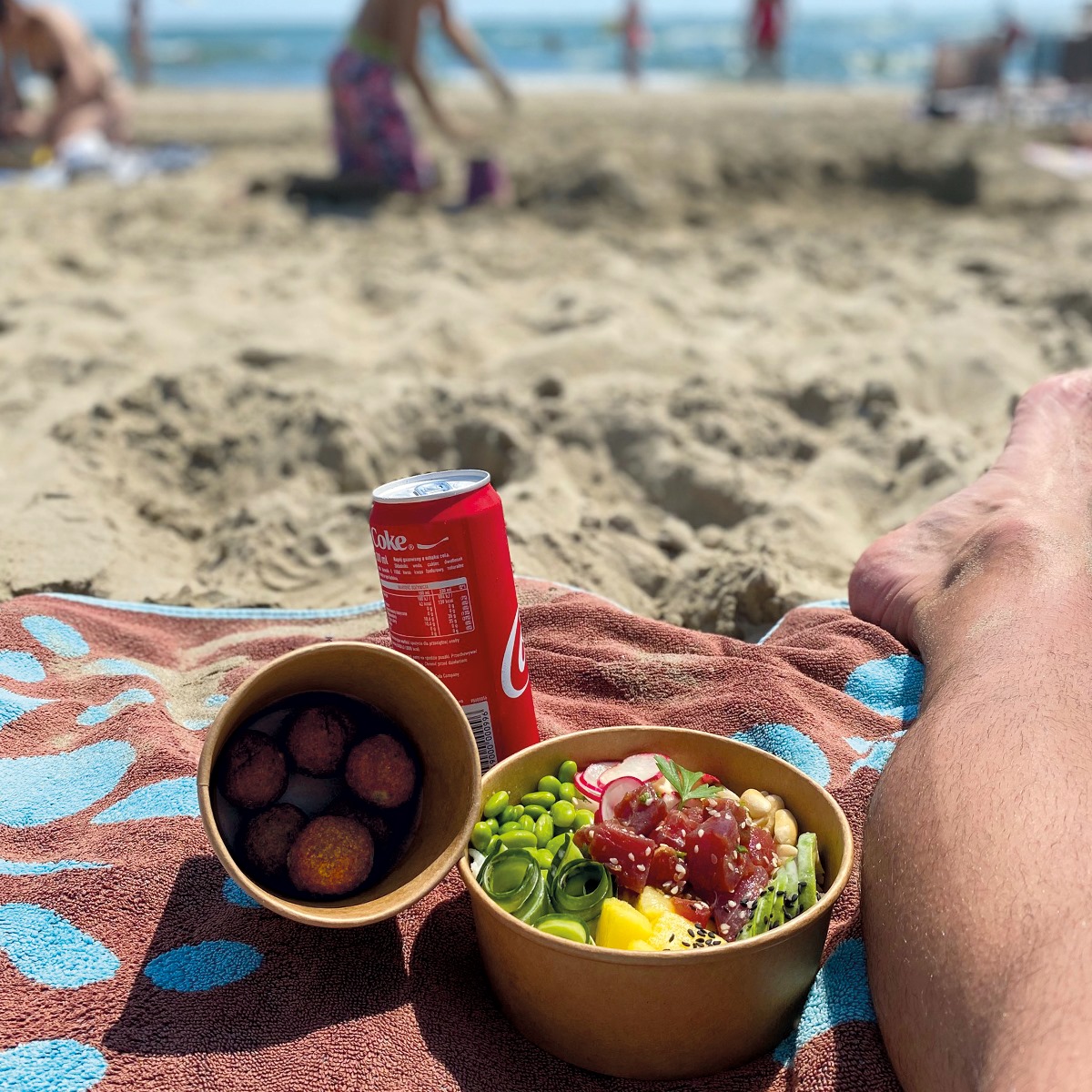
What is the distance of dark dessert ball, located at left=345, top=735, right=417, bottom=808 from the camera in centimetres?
135

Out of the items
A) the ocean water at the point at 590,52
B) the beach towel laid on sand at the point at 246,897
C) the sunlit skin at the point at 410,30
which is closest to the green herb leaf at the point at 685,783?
the beach towel laid on sand at the point at 246,897

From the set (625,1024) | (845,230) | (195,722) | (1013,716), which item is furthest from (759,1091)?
(845,230)

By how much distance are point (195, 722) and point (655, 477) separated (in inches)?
52.9

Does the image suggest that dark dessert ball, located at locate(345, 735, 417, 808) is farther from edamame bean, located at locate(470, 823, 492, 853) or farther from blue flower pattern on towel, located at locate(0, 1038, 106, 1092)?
blue flower pattern on towel, located at locate(0, 1038, 106, 1092)

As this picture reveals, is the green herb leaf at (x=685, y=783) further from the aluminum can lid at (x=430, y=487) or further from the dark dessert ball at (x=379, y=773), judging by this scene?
the aluminum can lid at (x=430, y=487)

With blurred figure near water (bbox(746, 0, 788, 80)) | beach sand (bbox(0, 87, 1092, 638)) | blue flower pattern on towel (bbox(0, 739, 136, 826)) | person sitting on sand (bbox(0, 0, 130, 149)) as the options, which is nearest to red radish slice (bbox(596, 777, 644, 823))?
blue flower pattern on towel (bbox(0, 739, 136, 826))

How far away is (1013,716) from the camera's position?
1.32 m

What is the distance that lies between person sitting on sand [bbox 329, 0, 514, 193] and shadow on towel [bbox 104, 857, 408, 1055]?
5151 mm

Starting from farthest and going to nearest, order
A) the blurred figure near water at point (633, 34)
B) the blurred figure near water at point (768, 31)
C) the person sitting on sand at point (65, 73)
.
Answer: the blurred figure near water at point (633, 34) → the blurred figure near water at point (768, 31) → the person sitting on sand at point (65, 73)

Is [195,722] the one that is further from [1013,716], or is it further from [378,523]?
[1013,716]

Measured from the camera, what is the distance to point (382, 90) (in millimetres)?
5816

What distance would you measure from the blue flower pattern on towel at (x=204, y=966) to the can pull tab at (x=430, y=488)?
583mm

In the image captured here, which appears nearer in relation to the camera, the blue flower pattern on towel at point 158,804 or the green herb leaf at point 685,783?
the green herb leaf at point 685,783

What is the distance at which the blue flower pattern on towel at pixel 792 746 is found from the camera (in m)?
1.55
